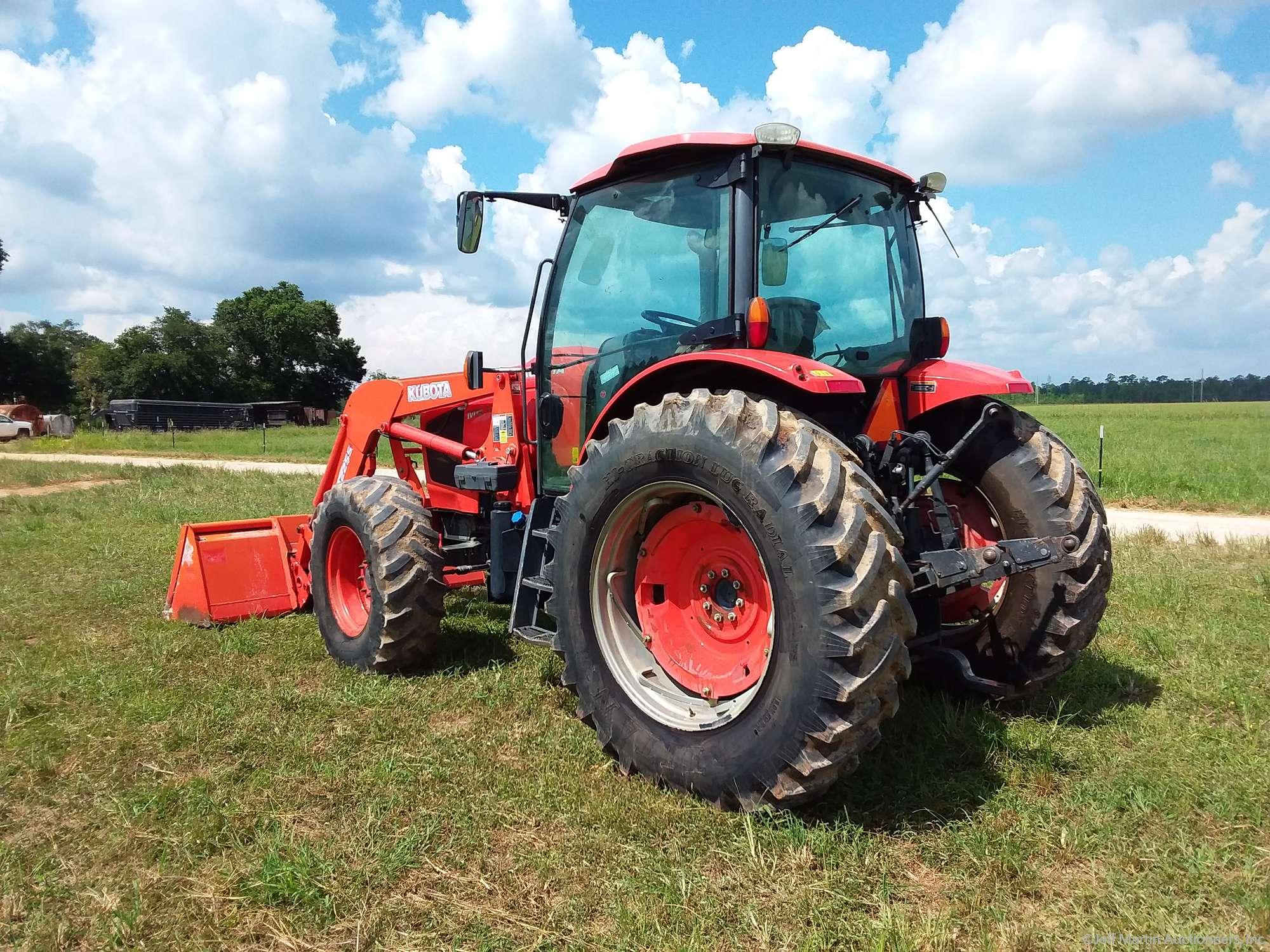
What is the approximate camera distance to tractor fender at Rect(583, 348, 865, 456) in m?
3.13

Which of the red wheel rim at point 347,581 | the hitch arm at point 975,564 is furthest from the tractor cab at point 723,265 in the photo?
the red wheel rim at point 347,581

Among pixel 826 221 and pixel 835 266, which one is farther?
pixel 835 266

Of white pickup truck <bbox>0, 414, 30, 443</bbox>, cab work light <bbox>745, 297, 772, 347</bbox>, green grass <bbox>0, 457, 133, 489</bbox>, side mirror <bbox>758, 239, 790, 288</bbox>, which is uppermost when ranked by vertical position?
side mirror <bbox>758, 239, 790, 288</bbox>

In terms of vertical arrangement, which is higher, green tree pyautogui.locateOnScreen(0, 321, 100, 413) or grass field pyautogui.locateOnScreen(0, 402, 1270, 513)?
green tree pyautogui.locateOnScreen(0, 321, 100, 413)

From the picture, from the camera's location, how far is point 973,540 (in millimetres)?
4090

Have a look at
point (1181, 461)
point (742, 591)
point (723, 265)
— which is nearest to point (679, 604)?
point (742, 591)

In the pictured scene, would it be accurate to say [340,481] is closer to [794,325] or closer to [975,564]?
[794,325]

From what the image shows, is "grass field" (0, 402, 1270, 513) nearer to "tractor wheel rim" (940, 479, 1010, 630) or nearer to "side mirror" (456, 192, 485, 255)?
"tractor wheel rim" (940, 479, 1010, 630)

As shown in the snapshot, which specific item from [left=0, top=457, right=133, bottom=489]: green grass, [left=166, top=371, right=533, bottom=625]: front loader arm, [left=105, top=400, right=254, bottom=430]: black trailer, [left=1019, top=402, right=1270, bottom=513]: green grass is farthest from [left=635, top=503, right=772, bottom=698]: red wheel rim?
[left=105, top=400, right=254, bottom=430]: black trailer

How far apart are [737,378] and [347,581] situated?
10.1ft

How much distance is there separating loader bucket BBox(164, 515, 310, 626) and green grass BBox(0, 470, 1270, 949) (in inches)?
34.9

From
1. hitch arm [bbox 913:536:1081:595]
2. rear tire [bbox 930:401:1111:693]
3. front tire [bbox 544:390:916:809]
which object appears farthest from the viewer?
rear tire [bbox 930:401:1111:693]

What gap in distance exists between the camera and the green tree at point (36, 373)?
47.4 metres

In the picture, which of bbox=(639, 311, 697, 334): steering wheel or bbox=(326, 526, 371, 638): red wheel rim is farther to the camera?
bbox=(326, 526, 371, 638): red wheel rim
